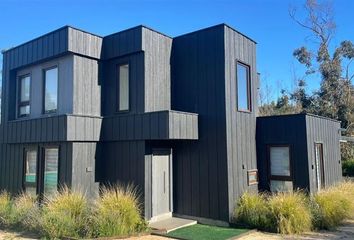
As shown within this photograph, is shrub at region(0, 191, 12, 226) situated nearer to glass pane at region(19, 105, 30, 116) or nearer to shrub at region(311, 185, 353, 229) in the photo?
glass pane at region(19, 105, 30, 116)

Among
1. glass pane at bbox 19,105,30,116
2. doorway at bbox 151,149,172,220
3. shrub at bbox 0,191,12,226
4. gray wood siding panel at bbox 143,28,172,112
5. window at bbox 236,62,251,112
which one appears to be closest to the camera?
shrub at bbox 0,191,12,226

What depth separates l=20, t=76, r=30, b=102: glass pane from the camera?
42.0ft

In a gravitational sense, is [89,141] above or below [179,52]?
below

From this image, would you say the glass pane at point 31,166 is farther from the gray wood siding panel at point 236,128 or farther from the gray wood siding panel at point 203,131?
the gray wood siding panel at point 236,128

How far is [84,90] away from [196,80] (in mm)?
3647

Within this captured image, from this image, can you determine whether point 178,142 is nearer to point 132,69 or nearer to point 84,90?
point 132,69

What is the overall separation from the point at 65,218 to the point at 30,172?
440 cm

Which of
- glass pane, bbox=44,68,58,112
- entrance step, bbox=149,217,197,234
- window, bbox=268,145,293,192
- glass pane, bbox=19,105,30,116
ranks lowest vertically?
entrance step, bbox=149,217,197,234

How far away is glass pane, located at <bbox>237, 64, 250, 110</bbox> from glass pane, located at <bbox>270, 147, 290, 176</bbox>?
1.72 m

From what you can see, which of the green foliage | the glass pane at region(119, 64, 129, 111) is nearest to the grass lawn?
the glass pane at region(119, 64, 129, 111)

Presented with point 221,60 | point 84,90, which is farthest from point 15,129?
point 221,60

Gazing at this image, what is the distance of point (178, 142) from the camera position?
436 inches

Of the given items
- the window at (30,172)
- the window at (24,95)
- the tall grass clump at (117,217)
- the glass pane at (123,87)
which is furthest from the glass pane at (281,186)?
the window at (24,95)

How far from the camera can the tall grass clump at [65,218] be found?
8078 millimetres
